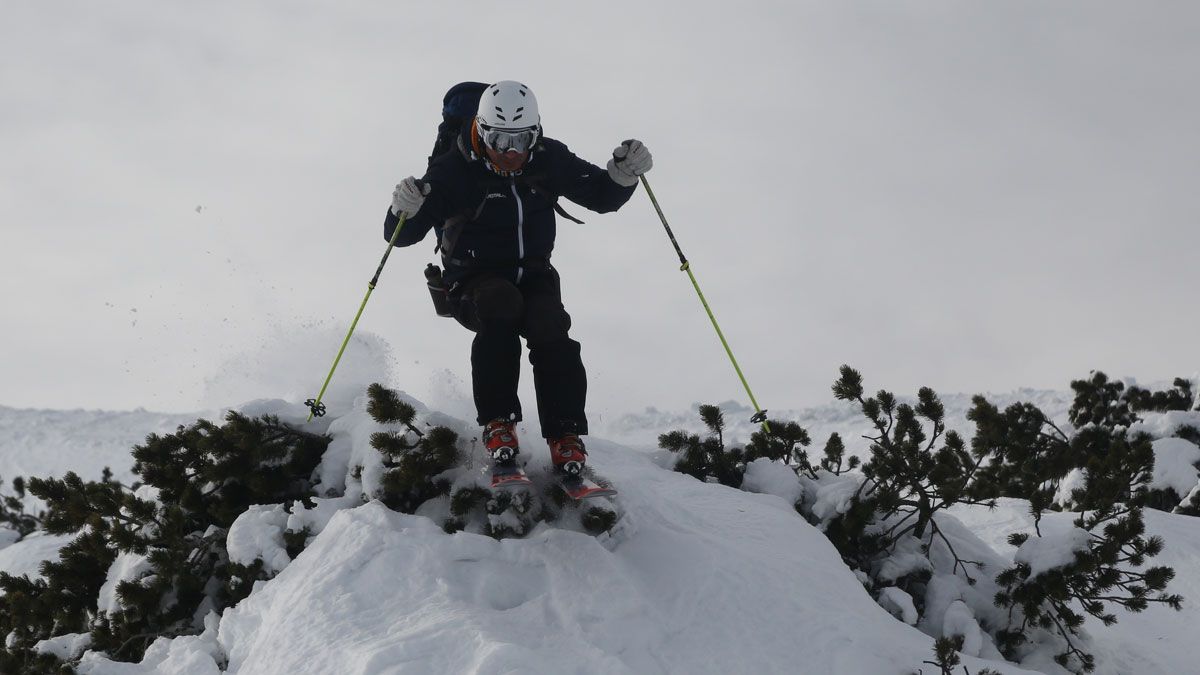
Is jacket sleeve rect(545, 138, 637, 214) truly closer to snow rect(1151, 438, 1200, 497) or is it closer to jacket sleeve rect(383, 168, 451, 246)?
jacket sleeve rect(383, 168, 451, 246)

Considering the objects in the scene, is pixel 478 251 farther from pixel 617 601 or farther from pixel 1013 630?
pixel 1013 630

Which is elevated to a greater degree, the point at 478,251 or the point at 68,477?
the point at 478,251

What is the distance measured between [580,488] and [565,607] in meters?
0.82

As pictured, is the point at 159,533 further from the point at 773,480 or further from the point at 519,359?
the point at 773,480

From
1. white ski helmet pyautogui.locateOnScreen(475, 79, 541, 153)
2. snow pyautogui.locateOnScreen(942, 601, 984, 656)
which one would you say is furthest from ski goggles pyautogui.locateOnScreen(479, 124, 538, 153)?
snow pyautogui.locateOnScreen(942, 601, 984, 656)

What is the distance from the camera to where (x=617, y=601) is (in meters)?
4.51

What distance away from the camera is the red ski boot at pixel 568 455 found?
205 inches

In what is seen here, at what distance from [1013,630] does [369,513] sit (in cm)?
425

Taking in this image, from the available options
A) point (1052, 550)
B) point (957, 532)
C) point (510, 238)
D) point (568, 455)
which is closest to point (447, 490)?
point (568, 455)

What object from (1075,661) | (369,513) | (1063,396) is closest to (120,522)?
(369,513)

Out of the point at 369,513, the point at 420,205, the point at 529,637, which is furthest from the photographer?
the point at 420,205

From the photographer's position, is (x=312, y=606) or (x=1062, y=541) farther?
(x=1062, y=541)

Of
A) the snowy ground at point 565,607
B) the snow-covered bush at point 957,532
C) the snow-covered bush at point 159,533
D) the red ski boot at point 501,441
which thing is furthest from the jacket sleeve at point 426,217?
the snow-covered bush at point 957,532

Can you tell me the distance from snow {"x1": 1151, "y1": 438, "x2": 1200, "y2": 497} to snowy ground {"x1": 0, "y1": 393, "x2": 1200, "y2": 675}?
316 inches
